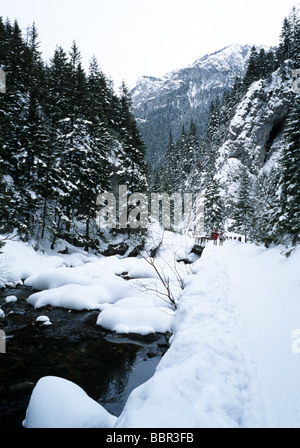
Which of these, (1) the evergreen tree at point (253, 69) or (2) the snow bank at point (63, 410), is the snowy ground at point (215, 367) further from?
(1) the evergreen tree at point (253, 69)

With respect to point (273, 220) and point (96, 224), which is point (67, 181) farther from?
point (273, 220)

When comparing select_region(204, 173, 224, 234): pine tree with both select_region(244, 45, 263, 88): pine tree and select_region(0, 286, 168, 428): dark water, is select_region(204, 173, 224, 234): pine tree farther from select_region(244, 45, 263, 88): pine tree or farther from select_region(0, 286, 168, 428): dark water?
select_region(244, 45, 263, 88): pine tree

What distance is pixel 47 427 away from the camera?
374 cm

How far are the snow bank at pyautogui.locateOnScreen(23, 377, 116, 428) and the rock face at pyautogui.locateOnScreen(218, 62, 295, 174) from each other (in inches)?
2715

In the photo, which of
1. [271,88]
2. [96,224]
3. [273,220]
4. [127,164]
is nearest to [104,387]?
[273,220]

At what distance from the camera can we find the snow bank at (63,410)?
12.2 feet

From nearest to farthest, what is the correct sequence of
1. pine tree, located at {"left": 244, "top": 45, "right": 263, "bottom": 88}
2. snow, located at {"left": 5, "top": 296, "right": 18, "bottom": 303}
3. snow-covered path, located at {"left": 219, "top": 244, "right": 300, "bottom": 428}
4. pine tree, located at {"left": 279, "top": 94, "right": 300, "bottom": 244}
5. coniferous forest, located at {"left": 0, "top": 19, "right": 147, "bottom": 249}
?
snow-covered path, located at {"left": 219, "top": 244, "right": 300, "bottom": 428} < snow, located at {"left": 5, "top": 296, "right": 18, "bottom": 303} < pine tree, located at {"left": 279, "top": 94, "right": 300, "bottom": 244} < coniferous forest, located at {"left": 0, "top": 19, "right": 147, "bottom": 249} < pine tree, located at {"left": 244, "top": 45, "right": 263, "bottom": 88}

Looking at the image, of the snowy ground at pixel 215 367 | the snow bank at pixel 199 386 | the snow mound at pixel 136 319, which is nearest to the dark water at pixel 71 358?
the snow mound at pixel 136 319

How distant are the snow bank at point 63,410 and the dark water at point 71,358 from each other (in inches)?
41.4

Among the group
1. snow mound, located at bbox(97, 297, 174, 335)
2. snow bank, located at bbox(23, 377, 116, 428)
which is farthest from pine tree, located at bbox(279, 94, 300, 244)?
snow bank, located at bbox(23, 377, 116, 428)

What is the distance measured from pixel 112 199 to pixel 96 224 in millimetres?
3902

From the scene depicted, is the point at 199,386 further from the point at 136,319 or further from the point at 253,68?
the point at 253,68

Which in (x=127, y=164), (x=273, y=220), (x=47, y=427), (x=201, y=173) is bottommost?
(x=47, y=427)

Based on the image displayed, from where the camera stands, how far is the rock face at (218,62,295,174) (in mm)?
59688
